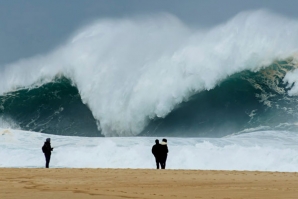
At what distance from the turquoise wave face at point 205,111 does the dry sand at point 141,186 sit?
12255 mm

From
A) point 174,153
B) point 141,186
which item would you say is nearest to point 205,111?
point 174,153

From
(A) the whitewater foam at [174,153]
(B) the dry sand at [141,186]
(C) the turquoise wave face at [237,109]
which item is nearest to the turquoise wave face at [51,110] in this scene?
(C) the turquoise wave face at [237,109]

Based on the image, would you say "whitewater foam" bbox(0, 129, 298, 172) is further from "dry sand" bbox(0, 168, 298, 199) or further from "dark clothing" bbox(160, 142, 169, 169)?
"dry sand" bbox(0, 168, 298, 199)

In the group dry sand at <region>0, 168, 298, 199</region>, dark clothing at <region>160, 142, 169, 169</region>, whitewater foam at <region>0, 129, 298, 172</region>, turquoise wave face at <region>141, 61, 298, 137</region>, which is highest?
turquoise wave face at <region>141, 61, 298, 137</region>

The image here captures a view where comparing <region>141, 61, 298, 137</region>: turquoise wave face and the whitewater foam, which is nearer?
the whitewater foam

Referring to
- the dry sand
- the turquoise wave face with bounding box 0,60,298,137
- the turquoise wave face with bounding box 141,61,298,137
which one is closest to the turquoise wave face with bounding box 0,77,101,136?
the turquoise wave face with bounding box 0,60,298,137

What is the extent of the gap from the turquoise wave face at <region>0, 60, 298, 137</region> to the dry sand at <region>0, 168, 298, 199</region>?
12255mm

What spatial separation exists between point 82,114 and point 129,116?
2677mm

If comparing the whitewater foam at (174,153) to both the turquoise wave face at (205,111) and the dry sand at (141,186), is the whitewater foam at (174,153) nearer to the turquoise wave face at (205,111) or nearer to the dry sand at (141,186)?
the dry sand at (141,186)

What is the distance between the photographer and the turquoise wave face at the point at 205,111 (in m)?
22.2

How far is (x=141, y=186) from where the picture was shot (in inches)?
289

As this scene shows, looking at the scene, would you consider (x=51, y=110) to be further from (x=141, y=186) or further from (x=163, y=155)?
(x=141, y=186)

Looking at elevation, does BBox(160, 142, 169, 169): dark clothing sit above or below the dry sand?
above

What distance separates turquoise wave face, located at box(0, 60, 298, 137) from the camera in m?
22.2
